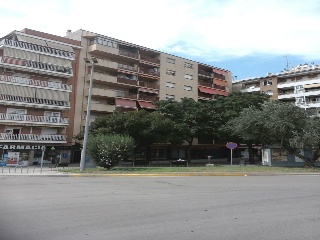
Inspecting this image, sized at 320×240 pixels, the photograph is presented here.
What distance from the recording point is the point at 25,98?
38.9 metres

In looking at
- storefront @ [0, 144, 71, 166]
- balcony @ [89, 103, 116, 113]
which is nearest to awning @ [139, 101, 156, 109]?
balcony @ [89, 103, 116, 113]

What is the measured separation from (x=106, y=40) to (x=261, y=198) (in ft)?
135

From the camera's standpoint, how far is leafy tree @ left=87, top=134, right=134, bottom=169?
81.2 ft

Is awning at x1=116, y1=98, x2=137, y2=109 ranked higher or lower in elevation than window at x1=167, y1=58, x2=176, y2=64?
lower

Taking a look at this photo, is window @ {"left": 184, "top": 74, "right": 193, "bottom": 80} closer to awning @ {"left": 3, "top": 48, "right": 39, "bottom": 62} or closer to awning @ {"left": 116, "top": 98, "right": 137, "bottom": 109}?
awning @ {"left": 116, "top": 98, "right": 137, "bottom": 109}

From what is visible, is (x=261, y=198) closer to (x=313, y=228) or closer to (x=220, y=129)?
(x=313, y=228)

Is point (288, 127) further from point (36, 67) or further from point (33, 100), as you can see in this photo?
point (36, 67)

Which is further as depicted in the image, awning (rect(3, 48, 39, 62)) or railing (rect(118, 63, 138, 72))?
railing (rect(118, 63, 138, 72))

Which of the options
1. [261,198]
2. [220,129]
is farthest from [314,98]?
[261,198]

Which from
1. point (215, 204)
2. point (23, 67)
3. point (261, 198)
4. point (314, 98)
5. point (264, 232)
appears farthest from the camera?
point (314, 98)

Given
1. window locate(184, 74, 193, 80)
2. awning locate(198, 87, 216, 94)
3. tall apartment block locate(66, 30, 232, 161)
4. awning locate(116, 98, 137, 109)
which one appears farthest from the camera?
awning locate(198, 87, 216, 94)

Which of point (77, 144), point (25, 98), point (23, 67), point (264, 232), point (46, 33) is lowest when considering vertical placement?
point (264, 232)

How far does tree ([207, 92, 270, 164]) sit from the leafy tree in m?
19.5

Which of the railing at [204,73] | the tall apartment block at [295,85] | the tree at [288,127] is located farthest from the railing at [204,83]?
the tree at [288,127]
